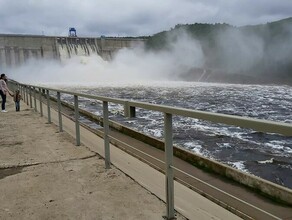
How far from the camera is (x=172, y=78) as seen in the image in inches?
2707

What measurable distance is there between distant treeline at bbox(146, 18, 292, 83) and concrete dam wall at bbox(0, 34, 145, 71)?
1636cm

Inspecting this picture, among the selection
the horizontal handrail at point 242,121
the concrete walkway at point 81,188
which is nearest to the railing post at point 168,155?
the horizontal handrail at point 242,121

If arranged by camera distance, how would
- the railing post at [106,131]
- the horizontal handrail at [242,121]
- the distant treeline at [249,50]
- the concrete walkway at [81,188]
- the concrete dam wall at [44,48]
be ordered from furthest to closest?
1. the concrete dam wall at [44,48]
2. the distant treeline at [249,50]
3. the railing post at [106,131]
4. the concrete walkway at [81,188]
5. the horizontal handrail at [242,121]

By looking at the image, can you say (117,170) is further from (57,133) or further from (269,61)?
(269,61)

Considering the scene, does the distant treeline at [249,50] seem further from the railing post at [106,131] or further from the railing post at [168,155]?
the railing post at [168,155]

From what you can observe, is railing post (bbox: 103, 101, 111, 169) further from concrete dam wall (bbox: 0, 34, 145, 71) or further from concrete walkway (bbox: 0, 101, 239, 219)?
concrete dam wall (bbox: 0, 34, 145, 71)

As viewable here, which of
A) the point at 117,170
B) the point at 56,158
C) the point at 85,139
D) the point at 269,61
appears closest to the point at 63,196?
the point at 117,170

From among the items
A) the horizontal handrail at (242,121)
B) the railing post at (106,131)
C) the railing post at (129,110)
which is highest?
the horizontal handrail at (242,121)

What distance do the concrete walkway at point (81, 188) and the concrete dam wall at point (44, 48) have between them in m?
66.1

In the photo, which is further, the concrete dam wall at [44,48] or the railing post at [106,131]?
the concrete dam wall at [44,48]

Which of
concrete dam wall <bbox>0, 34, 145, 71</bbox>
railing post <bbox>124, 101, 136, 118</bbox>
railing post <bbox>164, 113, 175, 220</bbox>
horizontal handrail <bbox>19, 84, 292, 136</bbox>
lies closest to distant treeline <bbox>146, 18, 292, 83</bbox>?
concrete dam wall <bbox>0, 34, 145, 71</bbox>

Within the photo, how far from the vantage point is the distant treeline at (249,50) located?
5571cm

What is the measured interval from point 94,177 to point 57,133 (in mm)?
3875

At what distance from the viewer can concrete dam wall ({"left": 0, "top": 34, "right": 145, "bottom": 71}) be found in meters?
68.2
